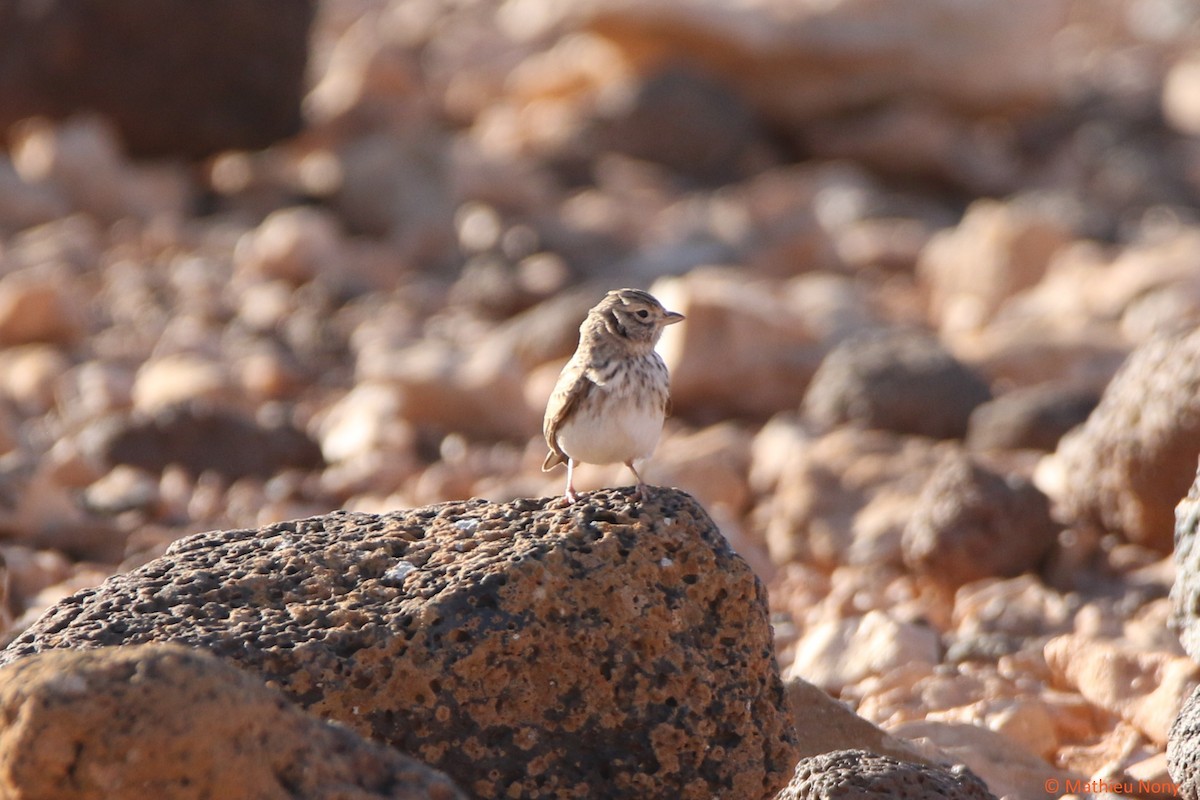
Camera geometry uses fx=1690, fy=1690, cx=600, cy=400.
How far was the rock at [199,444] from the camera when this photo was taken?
424 inches

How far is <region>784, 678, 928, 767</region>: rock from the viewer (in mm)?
5730

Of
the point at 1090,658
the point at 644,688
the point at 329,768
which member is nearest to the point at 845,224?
the point at 1090,658

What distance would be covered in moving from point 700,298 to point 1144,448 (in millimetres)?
4777

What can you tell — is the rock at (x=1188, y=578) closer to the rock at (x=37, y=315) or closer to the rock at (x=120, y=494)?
the rock at (x=120, y=494)

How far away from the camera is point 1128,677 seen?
6.73m

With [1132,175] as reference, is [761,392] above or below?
below

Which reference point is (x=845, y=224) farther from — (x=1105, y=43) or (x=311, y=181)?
(x=1105, y=43)

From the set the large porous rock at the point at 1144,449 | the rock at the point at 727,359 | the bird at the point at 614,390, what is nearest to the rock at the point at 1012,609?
the large porous rock at the point at 1144,449

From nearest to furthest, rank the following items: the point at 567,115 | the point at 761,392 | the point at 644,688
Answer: the point at 644,688, the point at 761,392, the point at 567,115

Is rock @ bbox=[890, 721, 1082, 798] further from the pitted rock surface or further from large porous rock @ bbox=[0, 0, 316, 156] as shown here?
large porous rock @ bbox=[0, 0, 316, 156]

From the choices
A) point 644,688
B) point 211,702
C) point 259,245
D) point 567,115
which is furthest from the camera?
point 567,115

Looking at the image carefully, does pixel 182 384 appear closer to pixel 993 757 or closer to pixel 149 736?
pixel 993 757

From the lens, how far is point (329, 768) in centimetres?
385

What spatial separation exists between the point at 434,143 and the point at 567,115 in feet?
8.65
